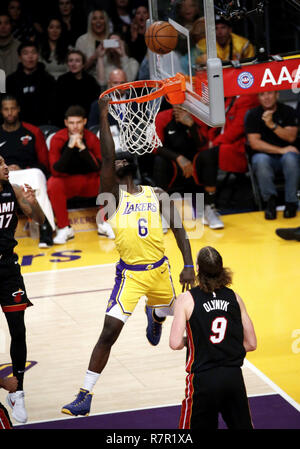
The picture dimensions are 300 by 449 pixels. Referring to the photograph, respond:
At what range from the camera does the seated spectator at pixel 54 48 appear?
11.4 metres

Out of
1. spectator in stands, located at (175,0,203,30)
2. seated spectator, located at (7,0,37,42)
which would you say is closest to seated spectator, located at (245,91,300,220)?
spectator in stands, located at (175,0,203,30)

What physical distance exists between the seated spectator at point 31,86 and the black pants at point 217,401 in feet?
25.2

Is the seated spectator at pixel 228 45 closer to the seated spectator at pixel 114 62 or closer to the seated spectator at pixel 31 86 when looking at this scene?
the seated spectator at pixel 114 62

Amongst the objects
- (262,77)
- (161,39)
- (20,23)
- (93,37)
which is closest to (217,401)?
(262,77)

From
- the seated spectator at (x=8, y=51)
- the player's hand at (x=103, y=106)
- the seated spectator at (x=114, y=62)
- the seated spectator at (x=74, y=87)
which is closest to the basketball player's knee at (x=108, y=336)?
the player's hand at (x=103, y=106)

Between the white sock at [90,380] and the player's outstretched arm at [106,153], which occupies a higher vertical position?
the player's outstretched arm at [106,153]

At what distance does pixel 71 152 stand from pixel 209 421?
638 centimetres

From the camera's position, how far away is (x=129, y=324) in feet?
22.9

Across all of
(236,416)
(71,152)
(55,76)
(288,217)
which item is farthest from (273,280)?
(55,76)

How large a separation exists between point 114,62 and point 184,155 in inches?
78.5

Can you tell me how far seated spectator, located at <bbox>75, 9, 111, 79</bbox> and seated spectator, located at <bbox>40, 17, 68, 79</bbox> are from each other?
0.87ft

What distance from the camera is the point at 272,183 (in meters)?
10.4

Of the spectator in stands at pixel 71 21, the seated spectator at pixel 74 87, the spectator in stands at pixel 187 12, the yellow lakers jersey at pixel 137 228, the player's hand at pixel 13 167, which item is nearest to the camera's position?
the yellow lakers jersey at pixel 137 228
